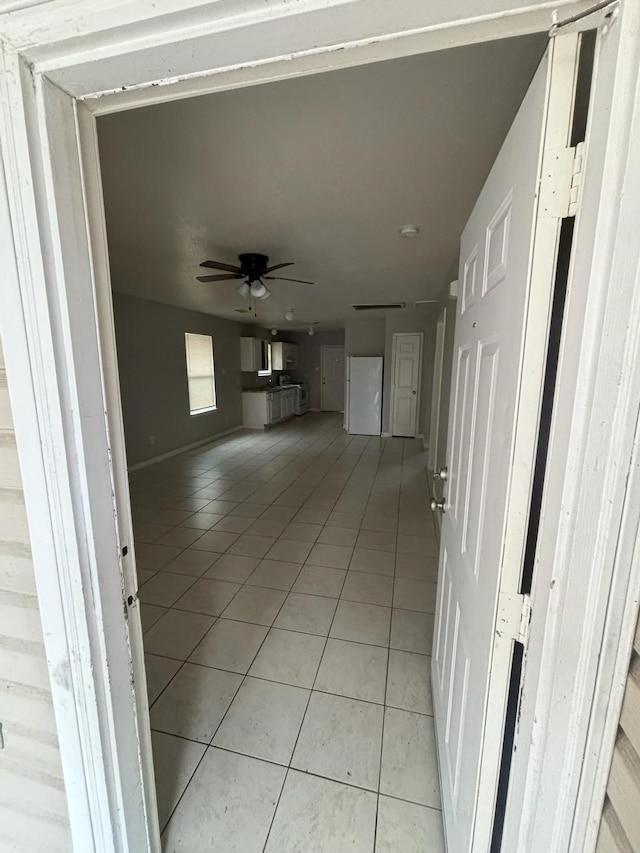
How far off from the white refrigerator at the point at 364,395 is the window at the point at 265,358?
2.15 meters

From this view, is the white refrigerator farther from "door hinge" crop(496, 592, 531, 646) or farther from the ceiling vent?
"door hinge" crop(496, 592, 531, 646)

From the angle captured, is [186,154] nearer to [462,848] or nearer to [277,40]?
[277,40]

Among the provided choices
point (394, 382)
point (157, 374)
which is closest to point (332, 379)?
point (394, 382)

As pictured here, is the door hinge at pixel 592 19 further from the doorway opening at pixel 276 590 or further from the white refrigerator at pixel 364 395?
the white refrigerator at pixel 364 395

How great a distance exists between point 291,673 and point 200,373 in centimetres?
559

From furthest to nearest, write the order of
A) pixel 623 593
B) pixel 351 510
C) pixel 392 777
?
pixel 351 510 → pixel 392 777 → pixel 623 593

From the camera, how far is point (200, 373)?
654 centimetres

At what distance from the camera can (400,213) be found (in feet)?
7.68

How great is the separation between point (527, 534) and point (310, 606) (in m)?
1.85

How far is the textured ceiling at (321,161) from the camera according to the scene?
1268mm

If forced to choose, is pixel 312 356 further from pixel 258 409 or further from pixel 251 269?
pixel 251 269

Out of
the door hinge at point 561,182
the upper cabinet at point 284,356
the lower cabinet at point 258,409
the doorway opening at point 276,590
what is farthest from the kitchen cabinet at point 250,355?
the door hinge at point 561,182

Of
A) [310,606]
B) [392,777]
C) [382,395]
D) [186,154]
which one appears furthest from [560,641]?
[382,395]

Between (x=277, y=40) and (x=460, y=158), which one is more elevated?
(x=460, y=158)
